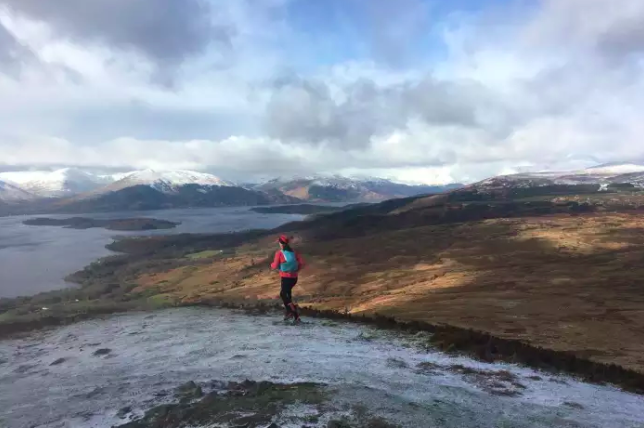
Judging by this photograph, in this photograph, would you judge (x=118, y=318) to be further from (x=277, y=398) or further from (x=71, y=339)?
(x=277, y=398)

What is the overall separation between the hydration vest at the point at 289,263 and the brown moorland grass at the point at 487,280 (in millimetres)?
8988

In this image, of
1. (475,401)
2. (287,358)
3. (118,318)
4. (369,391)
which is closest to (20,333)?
(118,318)

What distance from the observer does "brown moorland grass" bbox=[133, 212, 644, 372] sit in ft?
72.4

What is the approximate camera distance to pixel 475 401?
955cm

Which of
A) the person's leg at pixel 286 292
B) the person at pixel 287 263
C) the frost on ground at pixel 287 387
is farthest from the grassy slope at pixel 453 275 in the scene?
the person at pixel 287 263

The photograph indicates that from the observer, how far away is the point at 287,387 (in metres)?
10.2

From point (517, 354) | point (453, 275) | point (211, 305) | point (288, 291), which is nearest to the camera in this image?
point (517, 354)

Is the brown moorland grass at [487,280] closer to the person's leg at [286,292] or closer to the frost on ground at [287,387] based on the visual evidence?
the frost on ground at [287,387]

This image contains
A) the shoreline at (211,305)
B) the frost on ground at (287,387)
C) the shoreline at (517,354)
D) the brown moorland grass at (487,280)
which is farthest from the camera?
the brown moorland grass at (487,280)

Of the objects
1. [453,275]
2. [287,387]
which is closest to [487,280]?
[453,275]

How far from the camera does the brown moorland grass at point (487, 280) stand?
22062 millimetres

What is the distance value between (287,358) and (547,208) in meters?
161

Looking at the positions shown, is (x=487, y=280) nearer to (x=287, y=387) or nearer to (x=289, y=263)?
(x=289, y=263)

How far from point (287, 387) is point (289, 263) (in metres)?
6.45
